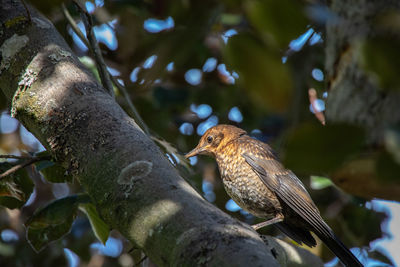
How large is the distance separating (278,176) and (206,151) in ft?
2.38

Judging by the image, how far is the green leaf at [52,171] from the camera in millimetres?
2514

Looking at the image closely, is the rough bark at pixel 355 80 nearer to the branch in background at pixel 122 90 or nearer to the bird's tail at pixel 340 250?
the branch in background at pixel 122 90

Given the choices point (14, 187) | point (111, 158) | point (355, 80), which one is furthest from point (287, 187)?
point (355, 80)

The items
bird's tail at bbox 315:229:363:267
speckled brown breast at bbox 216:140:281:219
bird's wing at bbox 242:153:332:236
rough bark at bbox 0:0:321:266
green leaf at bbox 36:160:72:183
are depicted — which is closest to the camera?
rough bark at bbox 0:0:321:266

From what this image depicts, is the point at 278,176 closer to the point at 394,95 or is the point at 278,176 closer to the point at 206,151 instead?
the point at 206,151

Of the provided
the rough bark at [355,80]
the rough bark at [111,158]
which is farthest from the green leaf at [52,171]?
the rough bark at [355,80]

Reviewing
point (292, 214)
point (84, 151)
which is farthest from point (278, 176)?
point (84, 151)

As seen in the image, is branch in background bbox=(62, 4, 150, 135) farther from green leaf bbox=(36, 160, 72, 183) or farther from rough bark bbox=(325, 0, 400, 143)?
rough bark bbox=(325, 0, 400, 143)

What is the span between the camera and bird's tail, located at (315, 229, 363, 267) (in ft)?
10.0

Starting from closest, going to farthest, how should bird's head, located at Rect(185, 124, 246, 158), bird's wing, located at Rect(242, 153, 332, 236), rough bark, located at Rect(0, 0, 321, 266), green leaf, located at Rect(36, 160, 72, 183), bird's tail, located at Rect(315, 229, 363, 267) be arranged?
1. rough bark, located at Rect(0, 0, 321, 266)
2. green leaf, located at Rect(36, 160, 72, 183)
3. bird's tail, located at Rect(315, 229, 363, 267)
4. bird's wing, located at Rect(242, 153, 332, 236)
5. bird's head, located at Rect(185, 124, 246, 158)

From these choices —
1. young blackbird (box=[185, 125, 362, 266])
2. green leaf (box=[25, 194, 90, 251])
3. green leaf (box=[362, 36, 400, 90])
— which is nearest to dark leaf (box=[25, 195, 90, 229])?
green leaf (box=[25, 194, 90, 251])

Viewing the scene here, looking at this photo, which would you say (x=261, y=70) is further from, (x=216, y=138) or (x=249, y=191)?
(x=216, y=138)

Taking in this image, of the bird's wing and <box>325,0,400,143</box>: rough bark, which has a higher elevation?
<box>325,0,400,143</box>: rough bark

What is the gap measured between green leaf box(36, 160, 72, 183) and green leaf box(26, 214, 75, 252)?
0.21 metres
